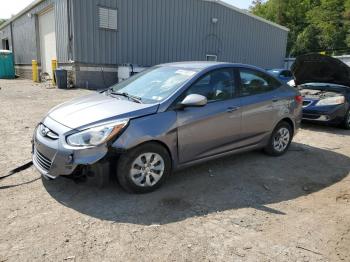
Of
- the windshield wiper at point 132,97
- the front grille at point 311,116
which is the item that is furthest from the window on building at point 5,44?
the windshield wiper at point 132,97

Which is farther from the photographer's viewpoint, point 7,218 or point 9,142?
point 9,142

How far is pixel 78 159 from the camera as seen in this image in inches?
139

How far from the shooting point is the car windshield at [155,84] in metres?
4.27

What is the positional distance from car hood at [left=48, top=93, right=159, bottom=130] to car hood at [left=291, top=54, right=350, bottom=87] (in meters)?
6.05

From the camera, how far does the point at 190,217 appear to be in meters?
3.51

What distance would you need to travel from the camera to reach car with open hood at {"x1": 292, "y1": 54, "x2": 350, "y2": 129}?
8.09 m

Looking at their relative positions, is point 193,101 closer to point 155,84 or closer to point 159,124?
point 159,124

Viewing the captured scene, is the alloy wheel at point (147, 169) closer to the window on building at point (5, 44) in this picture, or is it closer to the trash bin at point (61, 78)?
the trash bin at point (61, 78)

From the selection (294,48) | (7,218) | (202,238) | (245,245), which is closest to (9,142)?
(7,218)

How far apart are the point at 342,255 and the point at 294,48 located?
146 feet

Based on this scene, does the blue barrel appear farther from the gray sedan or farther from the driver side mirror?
the driver side mirror

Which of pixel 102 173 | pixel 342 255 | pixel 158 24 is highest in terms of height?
pixel 158 24

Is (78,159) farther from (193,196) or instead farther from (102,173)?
(193,196)

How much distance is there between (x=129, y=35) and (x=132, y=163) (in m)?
13.4
